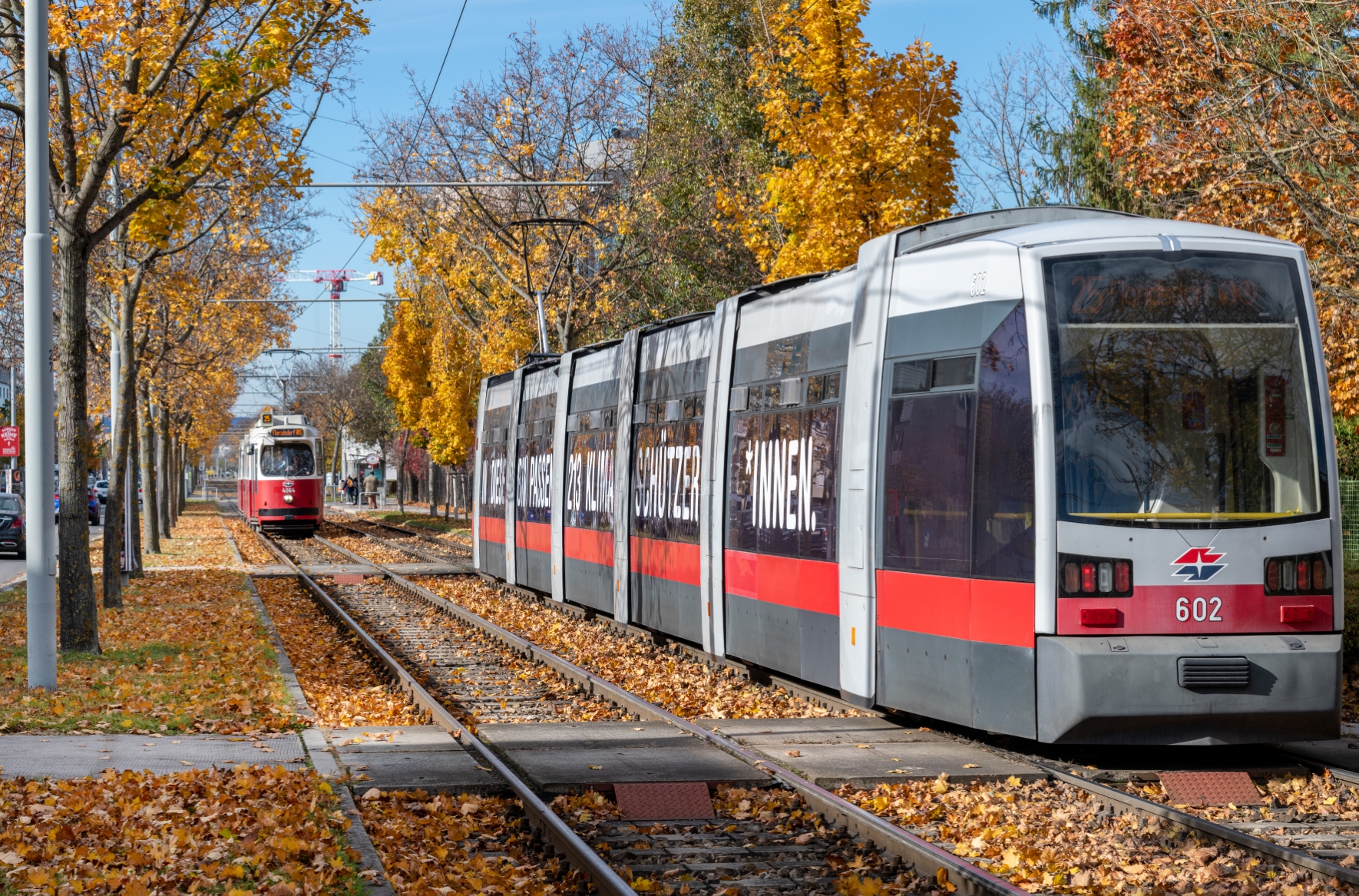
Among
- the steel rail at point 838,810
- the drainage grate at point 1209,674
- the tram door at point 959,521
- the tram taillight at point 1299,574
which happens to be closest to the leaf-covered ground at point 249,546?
the steel rail at point 838,810

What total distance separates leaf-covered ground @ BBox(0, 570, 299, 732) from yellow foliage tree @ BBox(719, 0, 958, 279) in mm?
9172

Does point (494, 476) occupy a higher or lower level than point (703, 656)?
higher

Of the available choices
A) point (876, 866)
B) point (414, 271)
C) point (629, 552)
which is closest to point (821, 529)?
point (876, 866)

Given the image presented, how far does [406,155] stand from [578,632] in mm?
20856

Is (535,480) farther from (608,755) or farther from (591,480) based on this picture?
(608,755)

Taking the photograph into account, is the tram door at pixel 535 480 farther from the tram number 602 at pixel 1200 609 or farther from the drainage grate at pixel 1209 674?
the drainage grate at pixel 1209 674

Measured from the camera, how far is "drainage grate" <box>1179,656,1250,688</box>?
8.70m

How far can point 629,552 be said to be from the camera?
16969mm

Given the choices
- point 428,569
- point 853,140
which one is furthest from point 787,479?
point 428,569

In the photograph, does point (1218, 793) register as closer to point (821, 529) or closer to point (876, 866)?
point (876, 866)

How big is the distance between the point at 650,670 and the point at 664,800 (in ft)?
21.5

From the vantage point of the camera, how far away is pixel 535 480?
2197cm

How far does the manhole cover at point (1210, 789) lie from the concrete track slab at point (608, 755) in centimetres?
230

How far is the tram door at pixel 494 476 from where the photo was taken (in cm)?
2447
